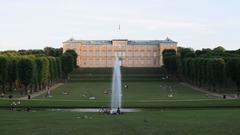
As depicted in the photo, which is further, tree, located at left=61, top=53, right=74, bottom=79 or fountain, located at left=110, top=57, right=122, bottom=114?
tree, located at left=61, top=53, right=74, bottom=79

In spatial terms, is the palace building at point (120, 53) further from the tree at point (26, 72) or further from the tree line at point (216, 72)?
the tree at point (26, 72)

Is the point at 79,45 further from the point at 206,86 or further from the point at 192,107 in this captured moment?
the point at 192,107

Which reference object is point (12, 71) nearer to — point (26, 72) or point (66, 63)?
point (26, 72)

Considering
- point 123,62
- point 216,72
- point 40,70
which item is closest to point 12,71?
point 40,70

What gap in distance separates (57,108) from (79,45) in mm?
121533

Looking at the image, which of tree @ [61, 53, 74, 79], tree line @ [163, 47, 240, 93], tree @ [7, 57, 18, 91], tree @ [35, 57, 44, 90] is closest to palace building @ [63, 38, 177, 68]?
tree @ [61, 53, 74, 79]

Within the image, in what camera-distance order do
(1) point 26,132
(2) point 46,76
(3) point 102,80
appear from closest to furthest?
(1) point 26,132 → (2) point 46,76 → (3) point 102,80

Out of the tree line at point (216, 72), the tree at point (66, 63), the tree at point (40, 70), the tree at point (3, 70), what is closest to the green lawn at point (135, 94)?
the tree at point (40, 70)

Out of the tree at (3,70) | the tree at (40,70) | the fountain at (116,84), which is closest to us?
the fountain at (116,84)

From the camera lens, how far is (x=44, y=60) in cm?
7625

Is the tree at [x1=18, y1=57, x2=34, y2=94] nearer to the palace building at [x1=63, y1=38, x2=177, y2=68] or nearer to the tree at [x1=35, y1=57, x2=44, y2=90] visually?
the tree at [x1=35, y1=57, x2=44, y2=90]

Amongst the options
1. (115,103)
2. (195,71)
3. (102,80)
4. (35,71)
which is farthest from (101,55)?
(115,103)

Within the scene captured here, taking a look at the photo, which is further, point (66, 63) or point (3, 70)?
point (66, 63)

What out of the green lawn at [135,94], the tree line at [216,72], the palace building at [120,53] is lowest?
the green lawn at [135,94]
